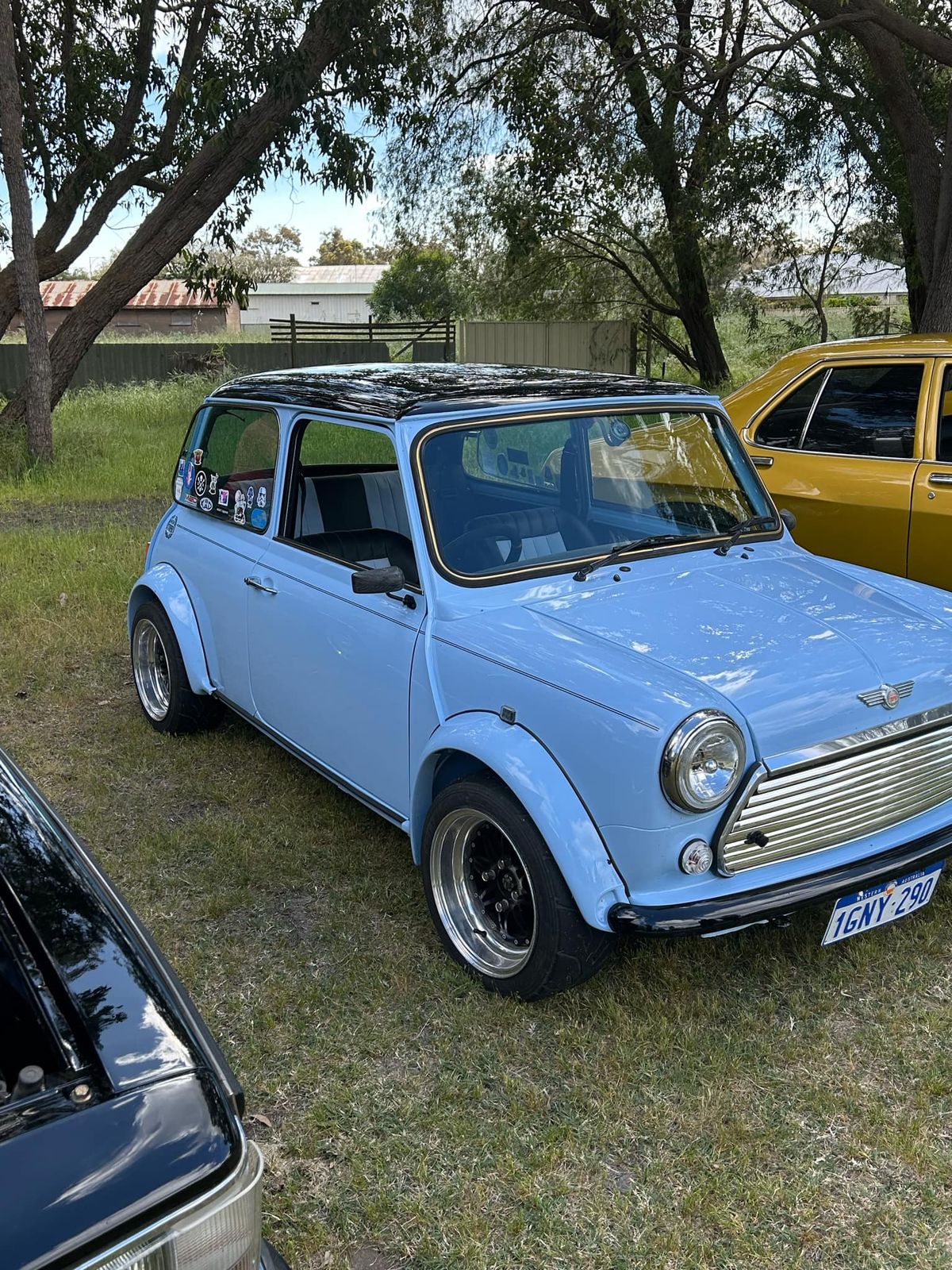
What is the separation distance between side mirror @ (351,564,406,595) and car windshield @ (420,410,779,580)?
0.17 metres

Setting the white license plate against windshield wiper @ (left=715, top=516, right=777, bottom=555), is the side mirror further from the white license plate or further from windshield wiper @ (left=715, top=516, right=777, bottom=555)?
the white license plate

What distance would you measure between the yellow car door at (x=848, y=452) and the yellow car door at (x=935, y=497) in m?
Result: 0.05

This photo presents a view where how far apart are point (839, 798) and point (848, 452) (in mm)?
3396

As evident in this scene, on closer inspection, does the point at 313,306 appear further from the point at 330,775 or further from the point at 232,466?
the point at 330,775

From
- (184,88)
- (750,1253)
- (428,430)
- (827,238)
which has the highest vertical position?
(184,88)

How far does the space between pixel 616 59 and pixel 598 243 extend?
4960 mm

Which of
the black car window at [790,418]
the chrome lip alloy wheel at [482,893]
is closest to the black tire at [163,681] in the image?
the chrome lip alloy wheel at [482,893]

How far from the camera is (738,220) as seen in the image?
1576 centimetres

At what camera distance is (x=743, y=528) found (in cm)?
411

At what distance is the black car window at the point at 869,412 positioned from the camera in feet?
19.0

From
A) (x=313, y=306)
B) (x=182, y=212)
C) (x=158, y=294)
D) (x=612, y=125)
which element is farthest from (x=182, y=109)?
(x=313, y=306)

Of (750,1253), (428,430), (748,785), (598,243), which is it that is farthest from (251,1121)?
(598,243)

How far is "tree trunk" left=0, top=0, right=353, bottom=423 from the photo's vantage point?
12.9 meters

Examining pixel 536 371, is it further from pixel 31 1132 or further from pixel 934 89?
pixel 934 89
